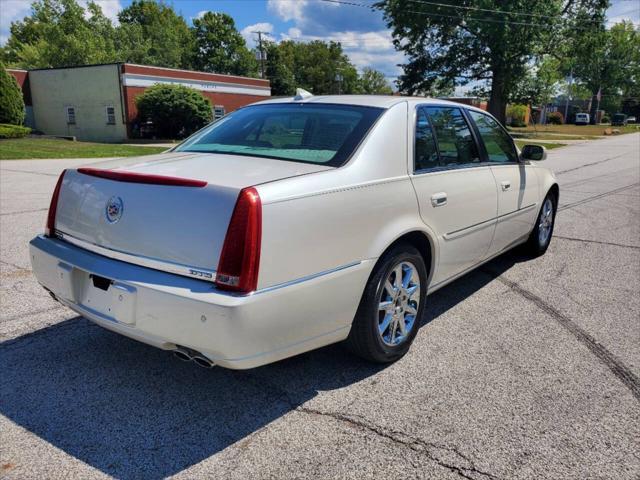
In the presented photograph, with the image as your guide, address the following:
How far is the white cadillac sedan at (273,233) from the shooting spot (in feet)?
8.05

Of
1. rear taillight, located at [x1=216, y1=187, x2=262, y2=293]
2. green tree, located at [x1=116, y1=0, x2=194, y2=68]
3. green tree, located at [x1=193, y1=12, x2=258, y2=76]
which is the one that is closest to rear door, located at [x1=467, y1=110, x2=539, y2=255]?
rear taillight, located at [x1=216, y1=187, x2=262, y2=293]

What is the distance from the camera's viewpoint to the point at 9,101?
1017 inches

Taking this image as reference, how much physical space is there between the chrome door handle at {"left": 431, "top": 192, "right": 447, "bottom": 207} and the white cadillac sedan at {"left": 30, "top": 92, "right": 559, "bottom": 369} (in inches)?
0.5

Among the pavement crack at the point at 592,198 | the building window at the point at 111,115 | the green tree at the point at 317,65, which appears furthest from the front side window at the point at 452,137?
the green tree at the point at 317,65

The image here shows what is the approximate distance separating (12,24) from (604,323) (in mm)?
85075

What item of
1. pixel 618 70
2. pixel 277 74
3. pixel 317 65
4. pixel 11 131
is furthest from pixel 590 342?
pixel 317 65

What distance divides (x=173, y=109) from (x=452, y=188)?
27985 mm

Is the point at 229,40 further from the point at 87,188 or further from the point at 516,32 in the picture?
the point at 87,188

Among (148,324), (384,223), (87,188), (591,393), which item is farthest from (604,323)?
(87,188)

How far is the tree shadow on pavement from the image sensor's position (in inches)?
98.7

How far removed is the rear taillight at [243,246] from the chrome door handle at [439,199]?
1529mm

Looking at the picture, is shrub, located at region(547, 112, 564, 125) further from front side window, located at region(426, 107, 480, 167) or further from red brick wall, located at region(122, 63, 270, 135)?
front side window, located at region(426, 107, 480, 167)

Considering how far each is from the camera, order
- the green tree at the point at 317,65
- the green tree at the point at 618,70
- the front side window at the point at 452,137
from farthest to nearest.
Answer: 1. the green tree at the point at 317,65
2. the green tree at the point at 618,70
3. the front side window at the point at 452,137

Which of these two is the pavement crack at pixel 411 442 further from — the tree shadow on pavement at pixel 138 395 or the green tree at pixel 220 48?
the green tree at pixel 220 48
